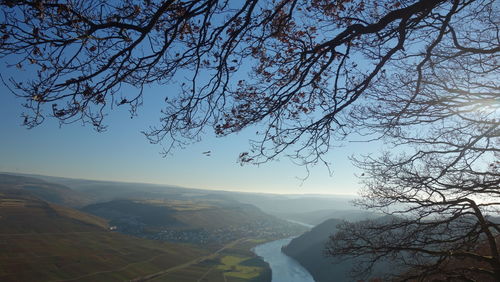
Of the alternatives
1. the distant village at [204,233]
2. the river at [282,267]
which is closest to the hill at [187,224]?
the distant village at [204,233]

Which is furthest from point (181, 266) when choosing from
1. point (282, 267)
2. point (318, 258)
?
point (318, 258)

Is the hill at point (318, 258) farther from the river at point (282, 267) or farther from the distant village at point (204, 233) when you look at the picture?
the distant village at point (204, 233)

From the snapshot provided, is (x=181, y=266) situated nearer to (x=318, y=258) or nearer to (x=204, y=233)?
(x=318, y=258)

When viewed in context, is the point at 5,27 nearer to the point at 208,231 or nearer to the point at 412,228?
the point at 412,228

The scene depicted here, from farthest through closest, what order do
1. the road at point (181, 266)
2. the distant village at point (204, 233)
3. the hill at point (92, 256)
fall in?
the distant village at point (204, 233) → the road at point (181, 266) → the hill at point (92, 256)

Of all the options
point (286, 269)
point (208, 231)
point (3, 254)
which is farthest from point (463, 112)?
point (208, 231)

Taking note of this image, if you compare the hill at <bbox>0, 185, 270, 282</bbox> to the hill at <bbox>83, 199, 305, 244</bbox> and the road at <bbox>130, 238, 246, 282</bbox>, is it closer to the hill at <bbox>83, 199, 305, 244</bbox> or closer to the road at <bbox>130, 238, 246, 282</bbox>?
the road at <bbox>130, 238, 246, 282</bbox>

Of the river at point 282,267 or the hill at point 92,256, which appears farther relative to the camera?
the river at point 282,267
